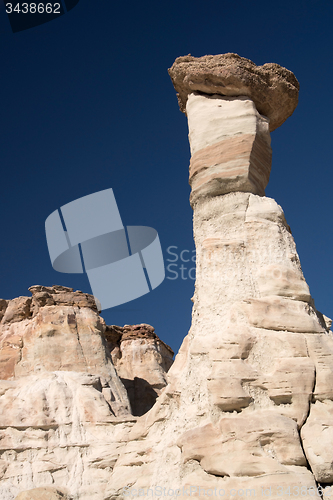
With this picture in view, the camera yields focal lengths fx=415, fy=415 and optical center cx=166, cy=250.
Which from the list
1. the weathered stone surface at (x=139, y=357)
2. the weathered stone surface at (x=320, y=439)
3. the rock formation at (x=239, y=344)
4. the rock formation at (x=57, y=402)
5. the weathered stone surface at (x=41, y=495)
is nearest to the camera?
the weathered stone surface at (x=320, y=439)

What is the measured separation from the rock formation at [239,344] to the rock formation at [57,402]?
901mm

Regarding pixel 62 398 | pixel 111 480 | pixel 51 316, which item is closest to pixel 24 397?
pixel 62 398

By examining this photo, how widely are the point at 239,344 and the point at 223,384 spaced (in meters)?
0.51

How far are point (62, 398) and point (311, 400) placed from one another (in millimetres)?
4813

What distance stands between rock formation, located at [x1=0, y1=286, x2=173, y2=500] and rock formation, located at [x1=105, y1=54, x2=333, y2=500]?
90cm

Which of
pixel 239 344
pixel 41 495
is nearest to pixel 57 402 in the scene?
pixel 41 495

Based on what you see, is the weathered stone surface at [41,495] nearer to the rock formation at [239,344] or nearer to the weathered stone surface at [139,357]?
the rock formation at [239,344]

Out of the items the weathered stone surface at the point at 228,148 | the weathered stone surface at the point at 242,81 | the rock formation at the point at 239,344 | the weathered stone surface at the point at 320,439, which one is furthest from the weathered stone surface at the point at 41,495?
the weathered stone surface at the point at 242,81

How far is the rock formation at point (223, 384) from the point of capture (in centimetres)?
427

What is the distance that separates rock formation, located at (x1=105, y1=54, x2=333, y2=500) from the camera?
4211 mm

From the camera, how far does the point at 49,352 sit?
1023 centimetres

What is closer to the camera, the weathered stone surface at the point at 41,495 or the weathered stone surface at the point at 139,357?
the weathered stone surface at the point at 41,495

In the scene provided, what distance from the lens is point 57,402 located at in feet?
24.9

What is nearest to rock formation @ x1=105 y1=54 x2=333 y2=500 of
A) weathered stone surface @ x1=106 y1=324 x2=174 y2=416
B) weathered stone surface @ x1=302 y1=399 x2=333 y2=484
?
weathered stone surface @ x1=302 y1=399 x2=333 y2=484
